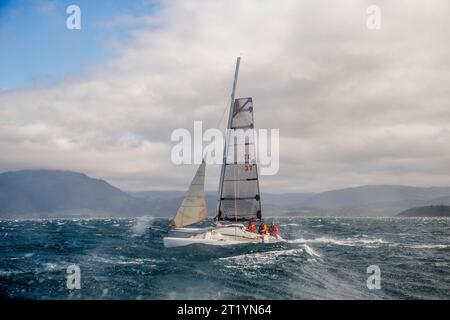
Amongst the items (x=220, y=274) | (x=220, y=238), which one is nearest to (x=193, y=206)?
(x=220, y=238)

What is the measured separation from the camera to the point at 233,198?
43.8m

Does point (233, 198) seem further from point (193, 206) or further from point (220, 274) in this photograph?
point (220, 274)

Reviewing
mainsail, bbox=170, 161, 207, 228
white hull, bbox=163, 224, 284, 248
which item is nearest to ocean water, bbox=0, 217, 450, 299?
white hull, bbox=163, 224, 284, 248

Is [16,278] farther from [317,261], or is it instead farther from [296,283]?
[317,261]

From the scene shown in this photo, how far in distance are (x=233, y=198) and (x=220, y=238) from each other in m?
6.02

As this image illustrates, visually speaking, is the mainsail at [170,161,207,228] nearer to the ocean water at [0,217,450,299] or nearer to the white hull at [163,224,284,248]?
the white hull at [163,224,284,248]

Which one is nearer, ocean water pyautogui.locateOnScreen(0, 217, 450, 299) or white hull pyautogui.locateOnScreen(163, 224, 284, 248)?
ocean water pyautogui.locateOnScreen(0, 217, 450, 299)

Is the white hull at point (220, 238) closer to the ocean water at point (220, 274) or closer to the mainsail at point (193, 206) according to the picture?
the ocean water at point (220, 274)

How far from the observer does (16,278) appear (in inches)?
969

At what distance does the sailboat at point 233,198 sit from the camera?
40094 millimetres

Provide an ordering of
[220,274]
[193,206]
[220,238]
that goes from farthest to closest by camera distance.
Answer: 1. [193,206]
2. [220,238]
3. [220,274]

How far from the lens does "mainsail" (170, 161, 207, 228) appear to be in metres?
40.1

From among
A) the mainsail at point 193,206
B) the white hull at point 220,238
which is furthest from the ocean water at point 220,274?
the mainsail at point 193,206
